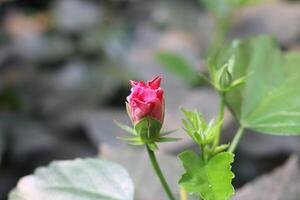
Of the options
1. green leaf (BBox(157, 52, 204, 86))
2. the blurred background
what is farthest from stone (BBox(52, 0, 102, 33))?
green leaf (BBox(157, 52, 204, 86))

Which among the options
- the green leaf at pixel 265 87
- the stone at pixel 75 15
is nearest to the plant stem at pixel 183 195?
the green leaf at pixel 265 87

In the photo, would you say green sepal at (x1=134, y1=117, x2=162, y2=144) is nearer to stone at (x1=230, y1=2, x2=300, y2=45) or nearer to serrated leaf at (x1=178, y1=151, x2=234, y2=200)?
serrated leaf at (x1=178, y1=151, x2=234, y2=200)

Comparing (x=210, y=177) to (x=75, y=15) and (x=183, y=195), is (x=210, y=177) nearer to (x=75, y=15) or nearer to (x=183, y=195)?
(x=183, y=195)

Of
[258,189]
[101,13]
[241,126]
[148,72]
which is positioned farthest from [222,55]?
[101,13]

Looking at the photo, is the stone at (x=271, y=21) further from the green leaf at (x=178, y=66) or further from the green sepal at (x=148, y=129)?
the green sepal at (x=148, y=129)

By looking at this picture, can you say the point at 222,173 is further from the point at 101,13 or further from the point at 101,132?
the point at 101,13
